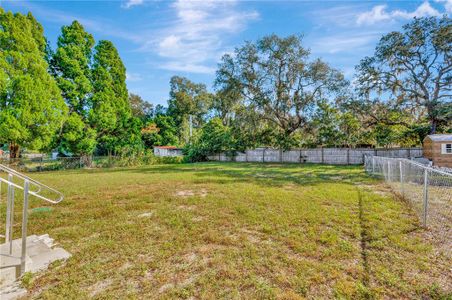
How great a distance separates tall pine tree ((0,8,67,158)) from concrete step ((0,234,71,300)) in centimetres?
1228

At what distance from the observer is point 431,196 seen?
4090mm

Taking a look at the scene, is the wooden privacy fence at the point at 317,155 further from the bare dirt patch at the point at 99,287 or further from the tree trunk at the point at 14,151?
the bare dirt patch at the point at 99,287

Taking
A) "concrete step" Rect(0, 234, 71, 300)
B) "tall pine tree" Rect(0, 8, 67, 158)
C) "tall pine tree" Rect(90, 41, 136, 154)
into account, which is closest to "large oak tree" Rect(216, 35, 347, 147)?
"tall pine tree" Rect(90, 41, 136, 154)

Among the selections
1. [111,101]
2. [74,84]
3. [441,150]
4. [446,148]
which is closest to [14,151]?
[74,84]

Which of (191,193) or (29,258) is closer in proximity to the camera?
(29,258)

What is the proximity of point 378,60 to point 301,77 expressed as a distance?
16.9 feet

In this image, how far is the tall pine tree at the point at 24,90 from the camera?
11688mm

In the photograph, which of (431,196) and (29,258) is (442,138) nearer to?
(431,196)

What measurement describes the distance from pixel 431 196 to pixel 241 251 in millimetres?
3855

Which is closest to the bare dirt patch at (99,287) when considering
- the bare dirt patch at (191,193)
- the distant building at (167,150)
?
the bare dirt patch at (191,193)

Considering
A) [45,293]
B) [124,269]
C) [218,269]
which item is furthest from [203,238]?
[45,293]

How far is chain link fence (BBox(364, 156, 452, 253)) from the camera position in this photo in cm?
337

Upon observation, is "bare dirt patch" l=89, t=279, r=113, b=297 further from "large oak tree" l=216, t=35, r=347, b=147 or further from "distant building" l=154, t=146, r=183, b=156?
"distant building" l=154, t=146, r=183, b=156

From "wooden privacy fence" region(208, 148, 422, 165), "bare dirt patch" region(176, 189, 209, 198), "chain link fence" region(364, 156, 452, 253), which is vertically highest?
"wooden privacy fence" region(208, 148, 422, 165)
